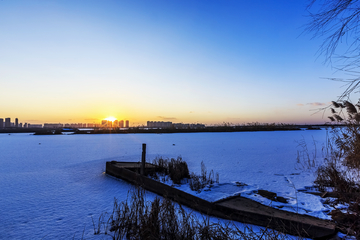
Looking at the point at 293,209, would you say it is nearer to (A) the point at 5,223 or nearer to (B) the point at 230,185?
(B) the point at 230,185

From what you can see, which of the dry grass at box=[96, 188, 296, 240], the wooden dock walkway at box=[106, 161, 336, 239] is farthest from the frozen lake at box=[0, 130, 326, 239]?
the wooden dock walkway at box=[106, 161, 336, 239]

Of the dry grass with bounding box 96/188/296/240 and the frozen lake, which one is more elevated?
the dry grass with bounding box 96/188/296/240

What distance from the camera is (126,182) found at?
6.16m

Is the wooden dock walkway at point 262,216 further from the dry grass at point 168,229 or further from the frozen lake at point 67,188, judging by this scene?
the frozen lake at point 67,188

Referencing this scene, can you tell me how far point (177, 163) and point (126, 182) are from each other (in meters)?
1.51

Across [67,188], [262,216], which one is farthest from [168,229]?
[67,188]

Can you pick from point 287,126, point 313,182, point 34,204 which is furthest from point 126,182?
point 287,126

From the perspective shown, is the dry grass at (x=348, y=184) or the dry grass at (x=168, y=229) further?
the dry grass at (x=348, y=184)

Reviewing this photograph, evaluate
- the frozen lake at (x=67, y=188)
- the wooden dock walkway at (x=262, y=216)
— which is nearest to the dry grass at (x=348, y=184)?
the wooden dock walkway at (x=262, y=216)

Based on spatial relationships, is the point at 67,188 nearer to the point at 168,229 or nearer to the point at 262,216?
the point at 168,229

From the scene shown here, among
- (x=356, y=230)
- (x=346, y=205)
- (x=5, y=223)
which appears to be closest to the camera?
(x=356, y=230)

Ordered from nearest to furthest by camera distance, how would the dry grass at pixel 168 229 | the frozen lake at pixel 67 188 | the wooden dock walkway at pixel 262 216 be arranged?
1. the dry grass at pixel 168 229
2. the wooden dock walkway at pixel 262 216
3. the frozen lake at pixel 67 188

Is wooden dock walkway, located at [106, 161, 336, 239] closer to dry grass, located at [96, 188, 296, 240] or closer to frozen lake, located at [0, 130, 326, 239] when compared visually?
dry grass, located at [96, 188, 296, 240]

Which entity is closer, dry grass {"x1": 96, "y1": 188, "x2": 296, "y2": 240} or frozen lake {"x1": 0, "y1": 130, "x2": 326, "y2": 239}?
dry grass {"x1": 96, "y1": 188, "x2": 296, "y2": 240}
